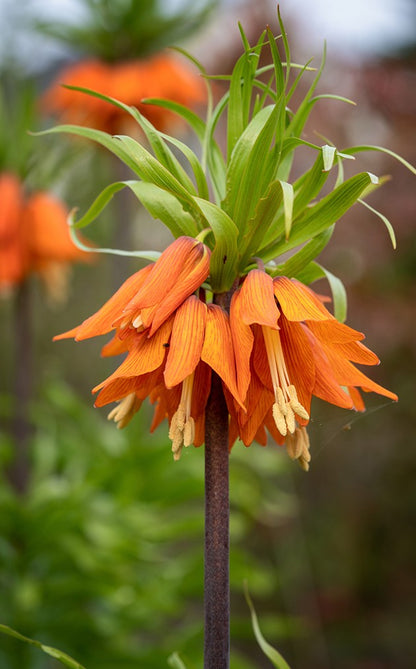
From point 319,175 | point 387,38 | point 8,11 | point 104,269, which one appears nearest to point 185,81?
point 387,38

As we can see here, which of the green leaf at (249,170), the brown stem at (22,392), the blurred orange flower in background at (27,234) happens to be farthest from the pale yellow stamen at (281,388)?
the brown stem at (22,392)

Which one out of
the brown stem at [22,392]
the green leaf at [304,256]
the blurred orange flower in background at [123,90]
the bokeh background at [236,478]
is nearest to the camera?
the green leaf at [304,256]

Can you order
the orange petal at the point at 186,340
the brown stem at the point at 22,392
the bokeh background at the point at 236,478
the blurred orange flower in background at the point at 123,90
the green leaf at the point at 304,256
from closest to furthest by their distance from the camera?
the orange petal at the point at 186,340, the green leaf at the point at 304,256, the bokeh background at the point at 236,478, the brown stem at the point at 22,392, the blurred orange flower in background at the point at 123,90

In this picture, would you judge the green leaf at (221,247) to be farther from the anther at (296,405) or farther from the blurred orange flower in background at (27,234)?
the blurred orange flower in background at (27,234)

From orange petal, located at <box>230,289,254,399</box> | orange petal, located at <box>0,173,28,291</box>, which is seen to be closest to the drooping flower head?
orange petal, located at <box>230,289,254,399</box>

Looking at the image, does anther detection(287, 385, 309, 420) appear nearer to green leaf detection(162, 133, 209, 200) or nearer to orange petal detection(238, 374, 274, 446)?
orange petal detection(238, 374, 274, 446)

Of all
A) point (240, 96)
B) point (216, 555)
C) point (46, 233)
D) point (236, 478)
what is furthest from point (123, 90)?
point (216, 555)

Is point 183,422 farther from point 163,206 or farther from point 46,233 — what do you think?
point 46,233
